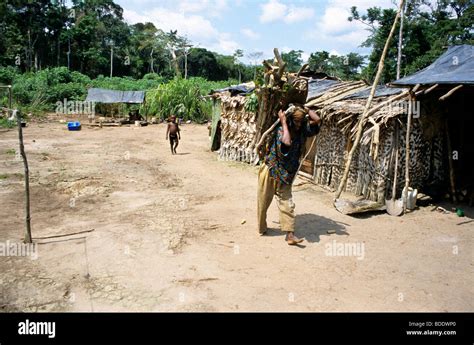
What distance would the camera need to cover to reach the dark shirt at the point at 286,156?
5262 millimetres

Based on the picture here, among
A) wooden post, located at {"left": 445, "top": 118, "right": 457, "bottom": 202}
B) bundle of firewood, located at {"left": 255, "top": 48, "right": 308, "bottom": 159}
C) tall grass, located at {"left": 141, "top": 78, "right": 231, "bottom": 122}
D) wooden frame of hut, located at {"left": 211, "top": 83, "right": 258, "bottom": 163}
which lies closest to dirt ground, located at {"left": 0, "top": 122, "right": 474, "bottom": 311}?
wooden post, located at {"left": 445, "top": 118, "right": 457, "bottom": 202}

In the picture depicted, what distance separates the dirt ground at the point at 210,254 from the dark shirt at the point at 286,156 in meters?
1.06

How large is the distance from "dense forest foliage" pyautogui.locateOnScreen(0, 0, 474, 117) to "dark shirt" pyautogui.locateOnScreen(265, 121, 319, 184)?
126cm

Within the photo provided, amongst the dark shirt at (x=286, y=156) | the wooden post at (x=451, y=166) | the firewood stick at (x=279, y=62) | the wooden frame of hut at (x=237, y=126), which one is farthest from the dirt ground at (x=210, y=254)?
the wooden frame of hut at (x=237, y=126)

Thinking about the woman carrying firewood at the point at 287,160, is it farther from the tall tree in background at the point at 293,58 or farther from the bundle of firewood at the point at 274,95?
the tall tree in background at the point at 293,58

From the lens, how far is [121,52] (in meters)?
51.9

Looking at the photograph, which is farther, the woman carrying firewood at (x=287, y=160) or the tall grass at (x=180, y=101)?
the tall grass at (x=180, y=101)

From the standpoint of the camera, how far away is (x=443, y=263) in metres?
5.10

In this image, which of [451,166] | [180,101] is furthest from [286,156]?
[180,101]

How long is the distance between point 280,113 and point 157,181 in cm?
535

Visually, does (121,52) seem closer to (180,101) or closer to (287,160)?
(180,101)

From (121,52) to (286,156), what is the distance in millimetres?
52523

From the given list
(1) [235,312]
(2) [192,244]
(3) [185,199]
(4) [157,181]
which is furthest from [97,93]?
(1) [235,312]
